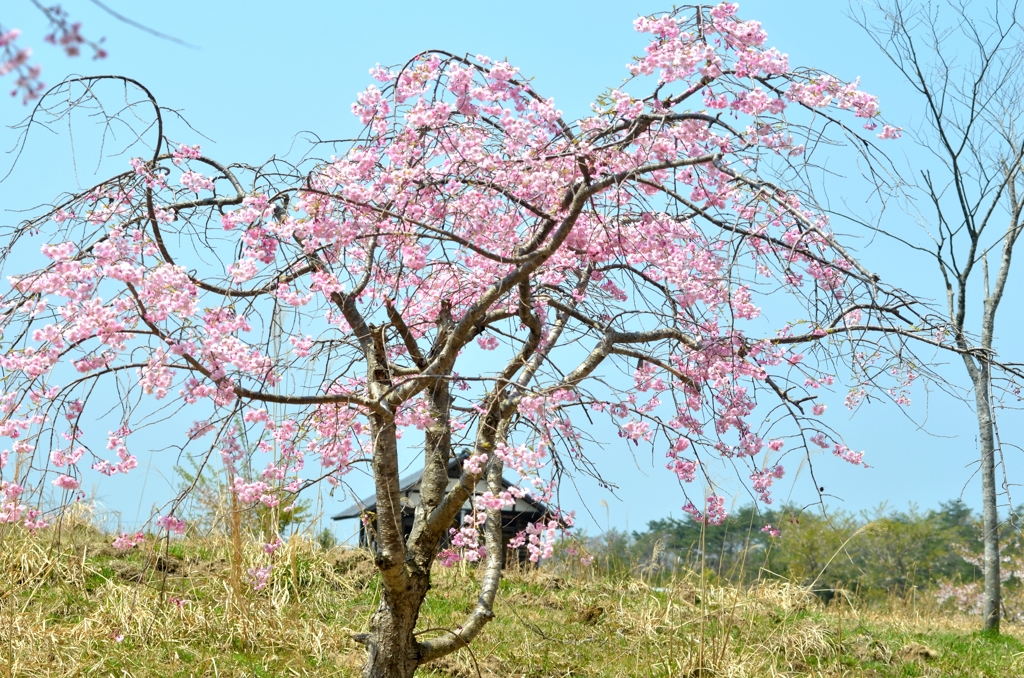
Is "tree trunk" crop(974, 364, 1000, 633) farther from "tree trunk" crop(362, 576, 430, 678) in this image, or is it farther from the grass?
"tree trunk" crop(362, 576, 430, 678)

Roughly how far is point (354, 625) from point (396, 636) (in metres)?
1.62

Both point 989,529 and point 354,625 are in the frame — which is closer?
point 354,625

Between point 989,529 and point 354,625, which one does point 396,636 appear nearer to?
point 354,625

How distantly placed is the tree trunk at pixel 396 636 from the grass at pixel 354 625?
30cm

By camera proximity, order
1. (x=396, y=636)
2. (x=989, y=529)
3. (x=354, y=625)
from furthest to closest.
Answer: (x=989, y=529) < (x=354, y=625) < (x=396, y=636)

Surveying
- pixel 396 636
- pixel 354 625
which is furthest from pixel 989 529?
pixel 396 636

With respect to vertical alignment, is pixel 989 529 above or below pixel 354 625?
above

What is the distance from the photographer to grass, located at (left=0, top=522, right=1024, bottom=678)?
183 inches

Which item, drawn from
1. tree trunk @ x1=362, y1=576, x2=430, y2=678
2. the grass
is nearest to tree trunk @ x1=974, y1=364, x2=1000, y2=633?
the grass

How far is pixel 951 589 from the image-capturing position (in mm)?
12945

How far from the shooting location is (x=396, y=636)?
3.83 m

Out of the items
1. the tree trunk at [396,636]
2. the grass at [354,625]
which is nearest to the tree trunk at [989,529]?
the grass at [354,625]

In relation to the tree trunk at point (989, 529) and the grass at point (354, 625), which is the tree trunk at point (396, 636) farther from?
the tree trunk at point (989, 529)

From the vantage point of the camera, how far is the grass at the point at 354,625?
4641 millimetres
